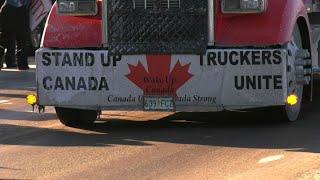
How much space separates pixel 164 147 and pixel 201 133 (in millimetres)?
874

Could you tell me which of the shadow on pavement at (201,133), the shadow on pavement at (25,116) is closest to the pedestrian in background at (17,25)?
the shadow on pavement at (25,116)

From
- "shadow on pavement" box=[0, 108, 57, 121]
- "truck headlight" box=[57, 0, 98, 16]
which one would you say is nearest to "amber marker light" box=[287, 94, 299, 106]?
"truck headlight" box=[57, 0, 98, 16]

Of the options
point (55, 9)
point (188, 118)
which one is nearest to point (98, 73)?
point (55, 9)

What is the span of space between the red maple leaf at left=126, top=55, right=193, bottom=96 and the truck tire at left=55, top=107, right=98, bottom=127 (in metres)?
1.08

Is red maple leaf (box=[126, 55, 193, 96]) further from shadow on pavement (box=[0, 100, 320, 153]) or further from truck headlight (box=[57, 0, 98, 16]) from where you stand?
truck headlight (box=[57, 0, 98, 16])

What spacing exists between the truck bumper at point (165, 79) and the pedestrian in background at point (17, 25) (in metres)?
7.85

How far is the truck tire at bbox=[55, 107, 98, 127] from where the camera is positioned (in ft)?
30.4

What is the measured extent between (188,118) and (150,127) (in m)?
0.80

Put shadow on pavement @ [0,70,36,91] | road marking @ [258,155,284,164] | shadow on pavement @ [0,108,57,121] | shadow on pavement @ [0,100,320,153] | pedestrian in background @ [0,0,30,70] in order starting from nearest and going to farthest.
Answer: road marking @ [258,155,284,164] < shadow on pavement @ [0,100,320,153] < shadow on pavement @ [0,108,57,121] < shadow on pavement @ [0,70,36,91] < pedestrian in background @ [0,0,30,70]

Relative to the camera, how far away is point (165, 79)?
8531 mm

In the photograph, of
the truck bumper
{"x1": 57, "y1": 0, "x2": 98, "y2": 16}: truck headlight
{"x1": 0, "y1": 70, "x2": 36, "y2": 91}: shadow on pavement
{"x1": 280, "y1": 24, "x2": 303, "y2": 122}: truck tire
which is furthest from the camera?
{"x1": 0, "y1": 70, "x2": 36, "y2": 91}: shadow on pavement

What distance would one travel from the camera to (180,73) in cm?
845

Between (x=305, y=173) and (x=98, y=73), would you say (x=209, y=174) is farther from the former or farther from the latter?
(x=98, y=73)

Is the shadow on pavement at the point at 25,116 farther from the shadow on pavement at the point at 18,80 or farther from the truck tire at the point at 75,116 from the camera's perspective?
the shadow on pavement at the point at 18,80
